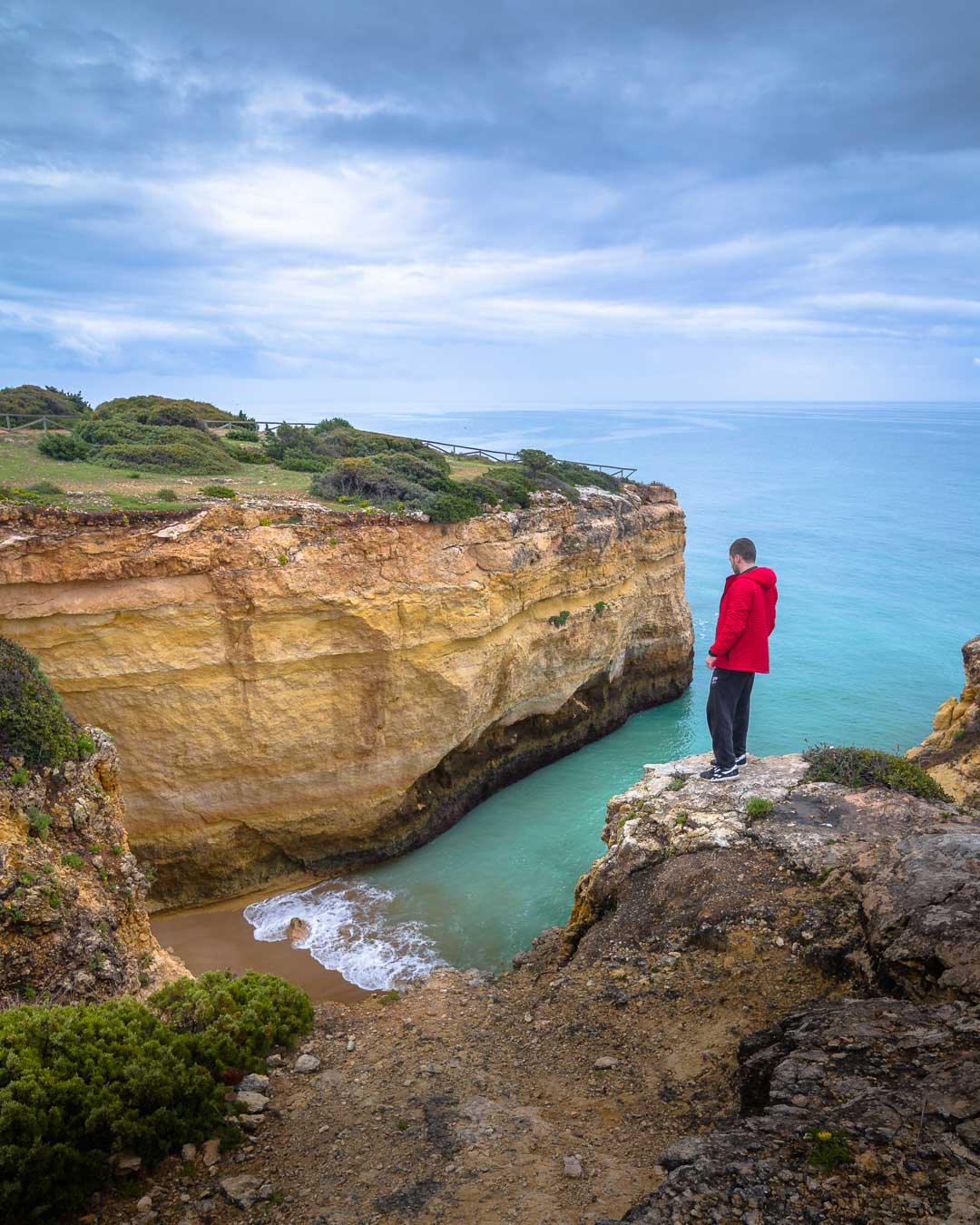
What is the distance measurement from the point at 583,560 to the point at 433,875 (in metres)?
8.68

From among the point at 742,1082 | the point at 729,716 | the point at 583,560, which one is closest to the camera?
the point at 742,1082

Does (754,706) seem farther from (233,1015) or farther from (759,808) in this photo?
(233,1015)

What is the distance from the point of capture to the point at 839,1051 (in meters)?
4.51

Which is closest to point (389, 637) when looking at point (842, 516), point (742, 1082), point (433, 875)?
point (433, 875)

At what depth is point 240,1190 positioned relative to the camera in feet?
15.3

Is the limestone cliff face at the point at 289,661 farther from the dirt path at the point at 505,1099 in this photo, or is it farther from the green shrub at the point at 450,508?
the dirt path at the point at 505,1099

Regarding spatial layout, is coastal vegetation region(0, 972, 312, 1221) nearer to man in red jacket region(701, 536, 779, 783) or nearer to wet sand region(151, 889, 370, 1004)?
wet sand region(151, 889, 370, 1004)

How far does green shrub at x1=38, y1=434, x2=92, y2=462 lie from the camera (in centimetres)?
1798

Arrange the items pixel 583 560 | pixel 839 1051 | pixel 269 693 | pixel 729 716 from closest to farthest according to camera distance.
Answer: pixel 839 1051
pixel 729 716
pixel 269 693
pixel 583 560

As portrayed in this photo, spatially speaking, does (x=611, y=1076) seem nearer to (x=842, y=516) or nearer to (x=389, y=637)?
(x=389, y=637)

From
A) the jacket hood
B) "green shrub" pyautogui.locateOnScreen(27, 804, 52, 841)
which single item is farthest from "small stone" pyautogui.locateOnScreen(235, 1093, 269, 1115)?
the jacket hood

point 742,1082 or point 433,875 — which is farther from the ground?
point 742,1082

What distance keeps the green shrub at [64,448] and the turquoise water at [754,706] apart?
11.9 meters

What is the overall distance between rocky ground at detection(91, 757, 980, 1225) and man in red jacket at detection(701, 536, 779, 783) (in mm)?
1297
